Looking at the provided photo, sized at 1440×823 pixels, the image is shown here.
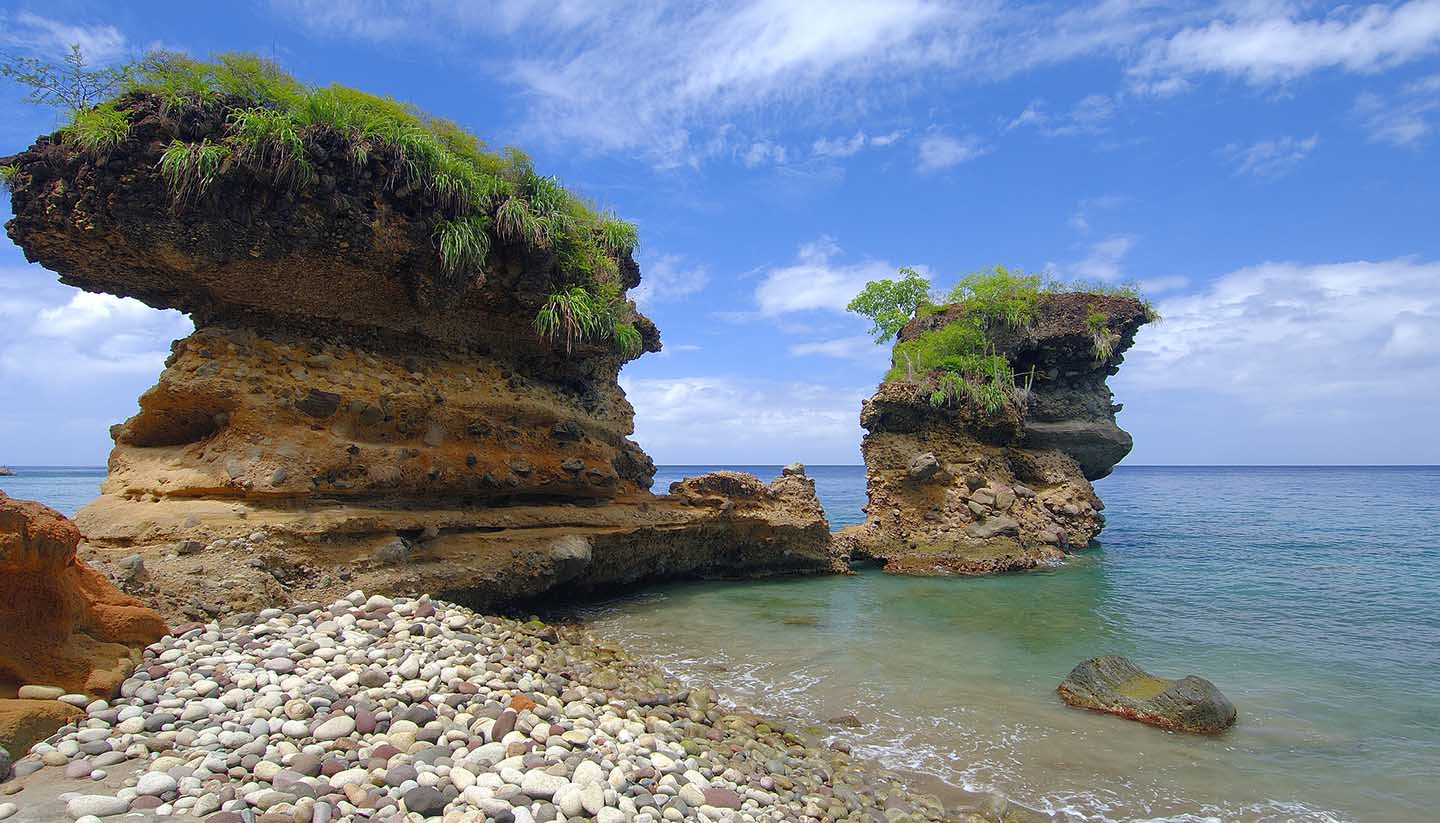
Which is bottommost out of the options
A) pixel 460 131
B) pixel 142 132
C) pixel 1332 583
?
pixel 1332 583

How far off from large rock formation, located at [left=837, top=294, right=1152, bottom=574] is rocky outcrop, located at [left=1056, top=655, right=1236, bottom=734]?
34.8 feet

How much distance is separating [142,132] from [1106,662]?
12.8 meters

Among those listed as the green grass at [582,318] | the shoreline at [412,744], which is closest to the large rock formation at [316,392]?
the green grass at [582,318]

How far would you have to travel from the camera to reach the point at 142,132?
7941 millimetres

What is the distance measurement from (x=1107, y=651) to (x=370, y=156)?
42.1 ft

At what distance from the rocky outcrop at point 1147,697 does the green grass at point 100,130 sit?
12.6 meters

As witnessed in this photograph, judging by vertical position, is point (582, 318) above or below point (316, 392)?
above

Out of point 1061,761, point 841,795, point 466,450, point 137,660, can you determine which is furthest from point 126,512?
point 1061,761

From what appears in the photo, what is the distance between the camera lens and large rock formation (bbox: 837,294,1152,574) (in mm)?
19828

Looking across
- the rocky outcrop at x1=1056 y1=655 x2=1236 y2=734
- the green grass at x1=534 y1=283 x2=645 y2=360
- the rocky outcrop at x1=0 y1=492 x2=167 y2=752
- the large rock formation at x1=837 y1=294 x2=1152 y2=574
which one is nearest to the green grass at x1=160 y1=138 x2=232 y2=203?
the rocky outcrop at x1=0 y1=492 x2=167 y2=752

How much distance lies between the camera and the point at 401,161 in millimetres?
9469

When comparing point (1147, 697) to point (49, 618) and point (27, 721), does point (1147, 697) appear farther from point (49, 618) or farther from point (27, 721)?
point (49, 618)

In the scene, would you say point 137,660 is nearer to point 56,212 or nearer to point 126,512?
point 126,512

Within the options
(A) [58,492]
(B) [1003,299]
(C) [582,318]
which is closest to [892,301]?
(B) [1003,299]
